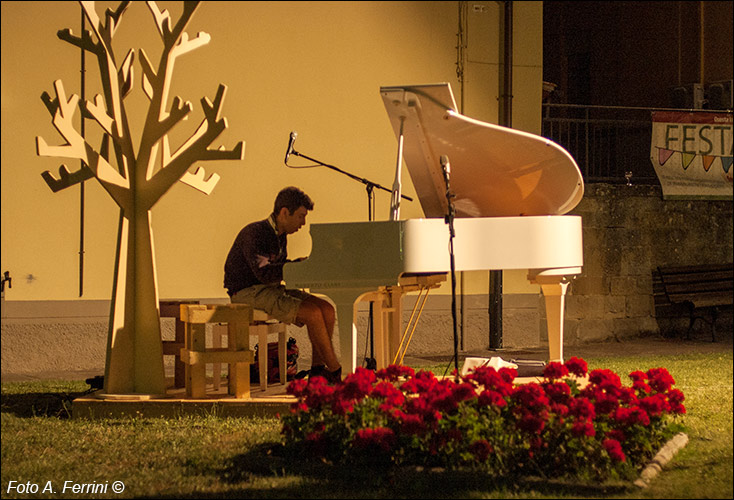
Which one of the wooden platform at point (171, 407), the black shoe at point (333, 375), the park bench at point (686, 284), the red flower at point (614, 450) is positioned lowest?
the wooden platform at point (171, 407)

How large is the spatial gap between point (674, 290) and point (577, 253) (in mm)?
4643

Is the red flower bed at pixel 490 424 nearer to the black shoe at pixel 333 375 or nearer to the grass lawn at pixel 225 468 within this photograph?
the grass lawn at pixel 225 468

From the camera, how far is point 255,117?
313 inches

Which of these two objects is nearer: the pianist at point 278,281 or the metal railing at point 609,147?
the pianist at point 278,281

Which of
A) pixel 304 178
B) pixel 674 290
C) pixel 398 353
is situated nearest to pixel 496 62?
pixel 304 178

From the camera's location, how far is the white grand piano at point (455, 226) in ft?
15.5

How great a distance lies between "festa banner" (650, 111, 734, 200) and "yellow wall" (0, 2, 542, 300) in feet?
6.13

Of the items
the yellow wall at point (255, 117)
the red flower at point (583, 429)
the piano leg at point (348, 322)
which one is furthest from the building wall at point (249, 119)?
the red flower at point (583, 429)

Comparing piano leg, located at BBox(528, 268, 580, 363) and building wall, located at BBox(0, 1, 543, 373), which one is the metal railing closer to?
building wall, located at BBox(0, 1, 543, 373)

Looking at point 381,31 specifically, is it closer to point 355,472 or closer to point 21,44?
point 21,44

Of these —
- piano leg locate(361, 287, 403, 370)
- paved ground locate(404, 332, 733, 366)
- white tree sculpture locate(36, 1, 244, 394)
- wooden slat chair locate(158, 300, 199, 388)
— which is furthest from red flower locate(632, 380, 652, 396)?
paved ground locate(404, 332, 733, 366)

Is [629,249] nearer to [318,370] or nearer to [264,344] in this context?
[318,370]

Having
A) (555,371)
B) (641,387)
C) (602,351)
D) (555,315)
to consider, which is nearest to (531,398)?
(555,371)

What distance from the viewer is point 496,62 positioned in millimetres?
8844
